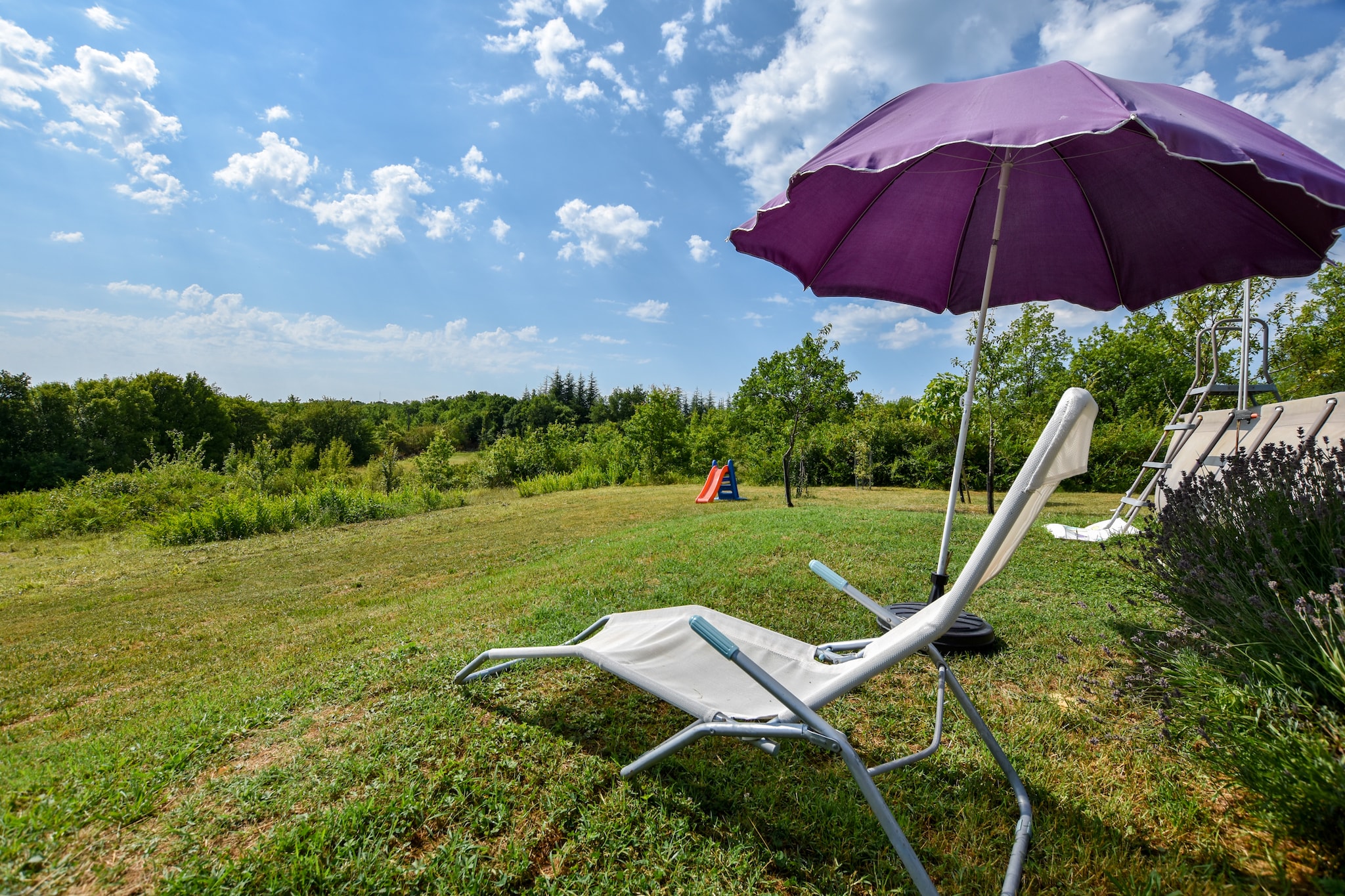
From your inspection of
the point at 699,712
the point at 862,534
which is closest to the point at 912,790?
the point at 699,712

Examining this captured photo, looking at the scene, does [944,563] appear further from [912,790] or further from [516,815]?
[516,815]

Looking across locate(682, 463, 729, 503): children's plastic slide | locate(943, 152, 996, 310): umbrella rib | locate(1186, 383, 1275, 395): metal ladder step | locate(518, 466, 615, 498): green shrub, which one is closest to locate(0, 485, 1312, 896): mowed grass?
locate(943, 152, 996, 310): umbrella rib

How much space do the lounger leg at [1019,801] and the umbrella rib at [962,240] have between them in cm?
292

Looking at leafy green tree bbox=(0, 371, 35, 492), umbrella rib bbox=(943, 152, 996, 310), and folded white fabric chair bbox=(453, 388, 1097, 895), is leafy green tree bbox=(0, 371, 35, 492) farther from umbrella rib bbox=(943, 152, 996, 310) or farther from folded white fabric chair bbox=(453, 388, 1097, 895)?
umbrella rib bbox=(943, 152, 996, 310)

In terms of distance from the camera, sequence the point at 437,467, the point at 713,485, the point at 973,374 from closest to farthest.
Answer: the point at 973,374, the point at 713,485, the point at 437,467

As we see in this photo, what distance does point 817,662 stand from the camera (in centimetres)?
220

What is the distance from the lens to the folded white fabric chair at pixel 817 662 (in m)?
1.46

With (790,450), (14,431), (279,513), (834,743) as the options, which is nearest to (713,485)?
(790,450)

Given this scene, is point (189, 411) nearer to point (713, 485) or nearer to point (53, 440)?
point (53, 440)

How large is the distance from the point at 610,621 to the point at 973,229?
3.44 meters

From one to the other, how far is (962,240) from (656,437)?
17178mm

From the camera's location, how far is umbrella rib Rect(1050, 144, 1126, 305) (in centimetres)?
316

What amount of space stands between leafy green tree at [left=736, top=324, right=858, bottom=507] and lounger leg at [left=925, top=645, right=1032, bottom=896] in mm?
9612

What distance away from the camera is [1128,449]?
14.9 metres
